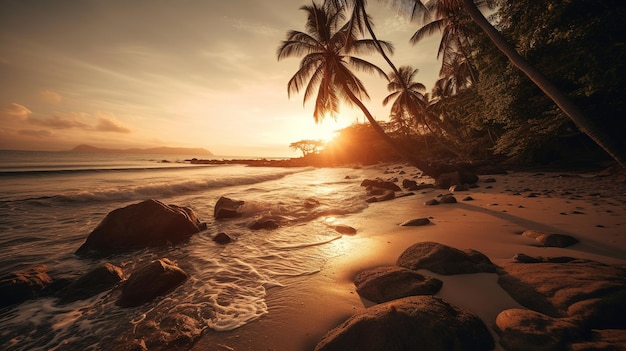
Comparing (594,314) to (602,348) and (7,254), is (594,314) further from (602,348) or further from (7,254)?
(7,254)

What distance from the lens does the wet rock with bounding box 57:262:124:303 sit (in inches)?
138

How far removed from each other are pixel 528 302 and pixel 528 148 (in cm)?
811

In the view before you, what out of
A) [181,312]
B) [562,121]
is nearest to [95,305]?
[181,312]

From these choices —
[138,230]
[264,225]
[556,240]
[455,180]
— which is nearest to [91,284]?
[138,230]

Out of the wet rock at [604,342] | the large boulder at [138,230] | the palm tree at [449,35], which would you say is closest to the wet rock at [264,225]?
the large boulder at [138,230]

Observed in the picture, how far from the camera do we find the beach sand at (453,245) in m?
2.52

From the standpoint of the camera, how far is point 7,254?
17.0 feet

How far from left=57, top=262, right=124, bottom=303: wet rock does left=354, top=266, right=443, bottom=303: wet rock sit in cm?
398

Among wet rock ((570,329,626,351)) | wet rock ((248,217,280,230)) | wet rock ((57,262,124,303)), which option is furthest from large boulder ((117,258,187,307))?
wet rock ((570,329,626,351))

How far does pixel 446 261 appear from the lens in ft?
10.8

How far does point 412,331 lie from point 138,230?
20.7 ft

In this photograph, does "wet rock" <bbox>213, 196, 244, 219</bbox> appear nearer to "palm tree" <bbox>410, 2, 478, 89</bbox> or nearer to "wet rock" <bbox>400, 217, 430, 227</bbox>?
"wet rock" <bbox>400, 217, 430, 227</bbox>

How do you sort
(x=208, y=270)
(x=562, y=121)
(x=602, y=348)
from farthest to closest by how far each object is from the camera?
(x=562, y=121) → (x=208, y=270) → (x=602, y=348)

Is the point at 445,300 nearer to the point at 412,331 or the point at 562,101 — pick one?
the point at 412,331
